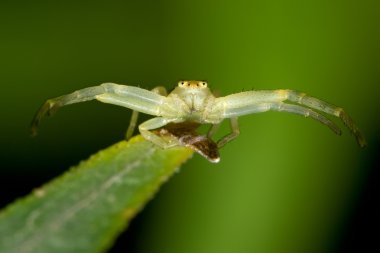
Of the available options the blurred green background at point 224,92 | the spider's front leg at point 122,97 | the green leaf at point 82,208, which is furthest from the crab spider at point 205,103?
the green leaf at point 82,208

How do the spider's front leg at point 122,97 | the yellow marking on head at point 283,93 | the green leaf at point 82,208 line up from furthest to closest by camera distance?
1. the yellow marking on head at point 283,93
2. the spider's front leg at point 122,97
3. the green leaf at point 82,208

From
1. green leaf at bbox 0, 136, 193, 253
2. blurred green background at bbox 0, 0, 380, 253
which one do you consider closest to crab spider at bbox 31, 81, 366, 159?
blurred green background at bbox 0, 0, 380, 253

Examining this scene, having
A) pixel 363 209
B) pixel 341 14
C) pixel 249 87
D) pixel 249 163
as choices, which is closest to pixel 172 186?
pixel 249 163

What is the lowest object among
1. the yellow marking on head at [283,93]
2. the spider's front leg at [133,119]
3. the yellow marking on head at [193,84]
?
the spider's front leg at [133,119]

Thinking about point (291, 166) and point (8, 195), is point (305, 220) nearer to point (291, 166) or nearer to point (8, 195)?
point (291, 166)

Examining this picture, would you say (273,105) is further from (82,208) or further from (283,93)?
(82,208)

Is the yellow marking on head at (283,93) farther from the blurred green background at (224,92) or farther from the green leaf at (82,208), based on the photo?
the green leaf at (82,208)

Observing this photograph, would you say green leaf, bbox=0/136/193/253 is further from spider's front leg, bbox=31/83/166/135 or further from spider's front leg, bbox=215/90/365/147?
spider's front leg, bbox=215/90/365/147
